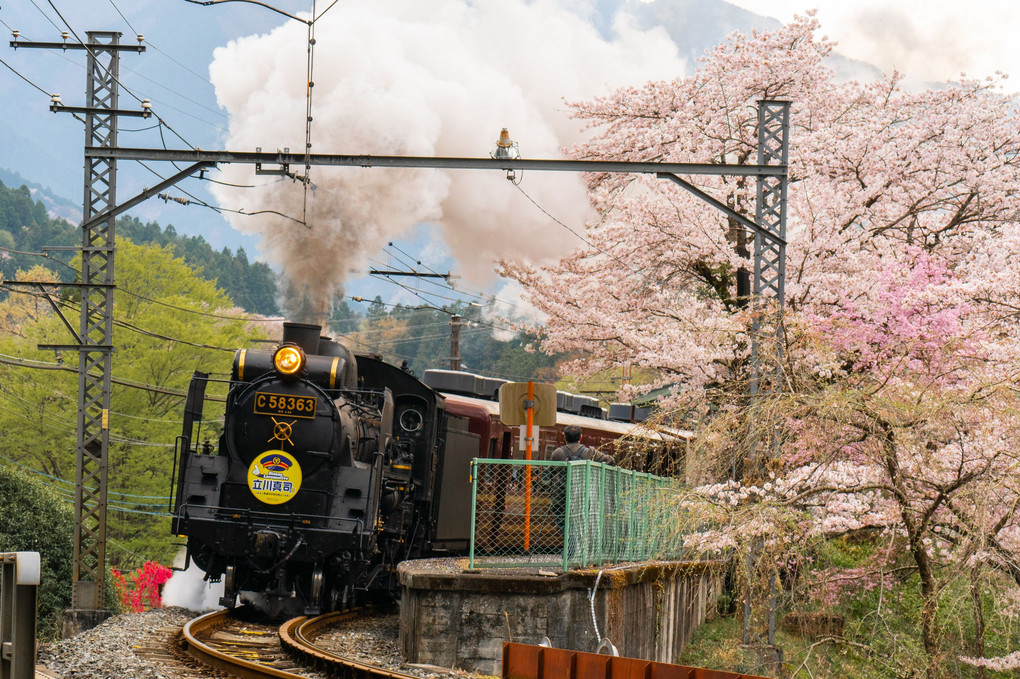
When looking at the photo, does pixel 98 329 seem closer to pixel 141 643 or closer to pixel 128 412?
pixel 141 643

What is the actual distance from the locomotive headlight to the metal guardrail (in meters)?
8.34

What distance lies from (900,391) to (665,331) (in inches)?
379

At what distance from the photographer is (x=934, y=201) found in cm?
1925

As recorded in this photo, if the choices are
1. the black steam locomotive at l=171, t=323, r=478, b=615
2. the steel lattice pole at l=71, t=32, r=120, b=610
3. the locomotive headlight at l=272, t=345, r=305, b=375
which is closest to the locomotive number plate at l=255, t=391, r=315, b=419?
the black steam locomotive at l=171, t=323, r=478, b=615

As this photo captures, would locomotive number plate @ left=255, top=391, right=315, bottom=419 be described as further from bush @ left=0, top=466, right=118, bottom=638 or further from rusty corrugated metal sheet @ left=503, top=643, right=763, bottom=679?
bush @ left=0, top=466, right=118, bottom=638

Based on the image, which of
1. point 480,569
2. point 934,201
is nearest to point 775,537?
point 480,569

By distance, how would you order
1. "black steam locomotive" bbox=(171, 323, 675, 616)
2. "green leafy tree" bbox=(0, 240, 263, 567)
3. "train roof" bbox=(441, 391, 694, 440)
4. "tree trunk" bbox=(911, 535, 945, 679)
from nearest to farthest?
"tree trunk" bbox=(911, 535, 945, 679), "black steam locomotive" bbox=(171, 323, 675, 616), "train roof" bbox=(441, 391, 694, 440), "green leafy tree" bbox=(0, 240, 263, 567)

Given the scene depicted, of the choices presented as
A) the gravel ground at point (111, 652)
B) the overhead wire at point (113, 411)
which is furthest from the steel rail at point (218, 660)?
the overhead wire at point (113, 411)

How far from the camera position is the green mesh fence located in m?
10.1

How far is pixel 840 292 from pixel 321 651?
10.9 metres

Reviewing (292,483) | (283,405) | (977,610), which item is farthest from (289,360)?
(977,610)

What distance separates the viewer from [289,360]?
12.2m

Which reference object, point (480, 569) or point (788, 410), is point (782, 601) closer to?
point (788, 410)

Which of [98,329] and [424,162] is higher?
[424,162]
